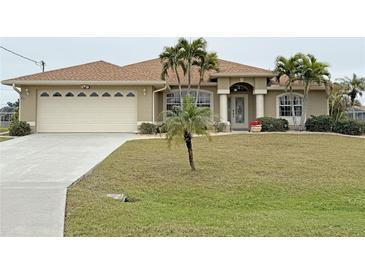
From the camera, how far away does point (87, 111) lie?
20547mm

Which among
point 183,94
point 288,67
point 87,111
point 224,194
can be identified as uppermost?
point 288,67

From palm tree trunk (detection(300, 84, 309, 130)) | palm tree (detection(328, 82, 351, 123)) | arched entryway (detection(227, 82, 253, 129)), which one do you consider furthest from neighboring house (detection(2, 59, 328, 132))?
palm tree (detection(328, 82, 351, 123))

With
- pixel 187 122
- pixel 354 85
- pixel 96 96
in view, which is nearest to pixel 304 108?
pixel 354 85

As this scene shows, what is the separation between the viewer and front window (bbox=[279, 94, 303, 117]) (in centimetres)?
2319

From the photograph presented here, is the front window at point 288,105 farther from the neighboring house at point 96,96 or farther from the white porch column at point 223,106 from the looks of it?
the white porch column at point 223,106

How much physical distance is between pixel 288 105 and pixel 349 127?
4.11 meters

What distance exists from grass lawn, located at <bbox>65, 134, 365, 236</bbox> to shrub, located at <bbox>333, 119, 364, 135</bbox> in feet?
23.7

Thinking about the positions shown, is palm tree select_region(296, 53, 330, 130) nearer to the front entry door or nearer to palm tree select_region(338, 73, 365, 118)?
the front entry door

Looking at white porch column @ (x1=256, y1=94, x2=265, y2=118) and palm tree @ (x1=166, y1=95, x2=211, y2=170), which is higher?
white porch column @ (x1=256, y1=94, x2=265, y2=118)

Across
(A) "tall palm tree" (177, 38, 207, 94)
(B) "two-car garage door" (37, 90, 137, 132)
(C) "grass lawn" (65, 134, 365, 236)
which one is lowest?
(C) "grass lawn" (65, 134, 365, 236)

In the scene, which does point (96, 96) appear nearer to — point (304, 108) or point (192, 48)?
point (192, 48)

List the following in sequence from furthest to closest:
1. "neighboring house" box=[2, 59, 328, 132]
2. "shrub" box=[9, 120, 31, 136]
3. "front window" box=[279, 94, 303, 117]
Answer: "front window" box=[279, 94, 303, 117] → "neighboring house" box=[2, 59, 328, 132] → "shrub" box=[9, 120, 31, 136]
